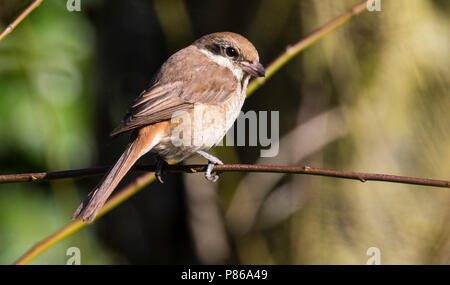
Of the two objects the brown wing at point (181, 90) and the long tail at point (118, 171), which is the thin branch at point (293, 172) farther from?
the brown wing at point (181, 90)

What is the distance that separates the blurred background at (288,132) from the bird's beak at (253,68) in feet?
2.99

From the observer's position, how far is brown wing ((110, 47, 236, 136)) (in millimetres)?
2854

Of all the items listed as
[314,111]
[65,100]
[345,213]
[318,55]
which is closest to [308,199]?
[345,213]

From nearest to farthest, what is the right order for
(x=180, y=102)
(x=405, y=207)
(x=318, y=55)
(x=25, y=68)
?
(x=180, y=102) → (x=25, y=68) → (x=405, y=207) → (x=318, y=55)

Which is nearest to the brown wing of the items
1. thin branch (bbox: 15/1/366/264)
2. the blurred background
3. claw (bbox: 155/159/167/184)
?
claw (bbox: 155/159/167/184)

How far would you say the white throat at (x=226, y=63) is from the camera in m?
3.23

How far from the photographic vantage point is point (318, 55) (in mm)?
3982

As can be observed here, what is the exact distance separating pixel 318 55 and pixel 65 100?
1696 mm

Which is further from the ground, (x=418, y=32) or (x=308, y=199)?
(x=418, y=32)

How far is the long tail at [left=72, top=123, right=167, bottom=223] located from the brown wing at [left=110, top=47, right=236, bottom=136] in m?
0.07

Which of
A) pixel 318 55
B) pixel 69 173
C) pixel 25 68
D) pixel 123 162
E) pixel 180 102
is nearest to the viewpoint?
pixel 69 173

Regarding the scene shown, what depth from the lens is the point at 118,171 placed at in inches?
99.1

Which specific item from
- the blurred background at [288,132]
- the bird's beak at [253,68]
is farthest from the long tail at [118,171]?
the blurred background at [288,132]

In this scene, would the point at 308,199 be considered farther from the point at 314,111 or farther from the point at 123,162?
the point at 123,162
